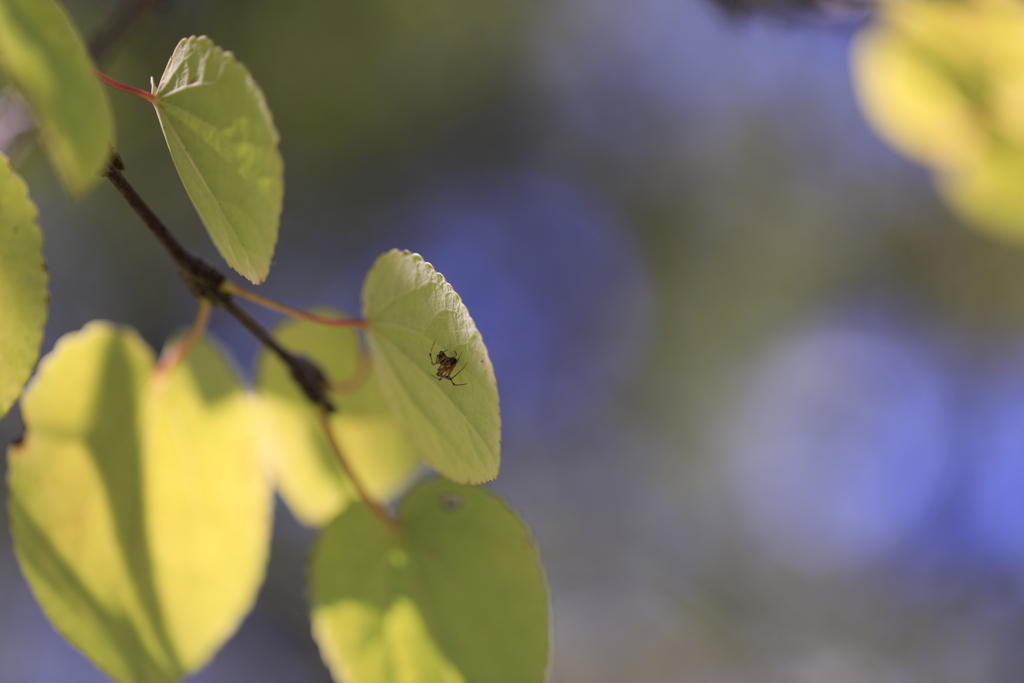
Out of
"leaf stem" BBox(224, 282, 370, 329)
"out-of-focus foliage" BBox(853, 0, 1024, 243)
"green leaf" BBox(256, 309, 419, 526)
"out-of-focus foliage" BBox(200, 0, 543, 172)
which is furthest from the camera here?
"out-of-focus foliage" BBox(200, 0, 543, 172)

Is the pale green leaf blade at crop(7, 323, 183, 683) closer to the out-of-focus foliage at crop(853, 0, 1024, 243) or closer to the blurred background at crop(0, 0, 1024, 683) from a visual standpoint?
the out-of-focus foliage at crop(853, 0, 1024, 243)

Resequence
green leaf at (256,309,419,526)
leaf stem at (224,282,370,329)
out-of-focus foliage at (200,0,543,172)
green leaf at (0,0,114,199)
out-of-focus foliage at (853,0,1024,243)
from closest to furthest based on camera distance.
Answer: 1. green leaf at (0,0,114,199)
2. leaf stem at (224,282,370,329)
3. green leaf at (256,309,419,526)
4. out-of-focus foliage at (853,0,1024,243)
5. out-of-focus foliage at (200,0,543,172)

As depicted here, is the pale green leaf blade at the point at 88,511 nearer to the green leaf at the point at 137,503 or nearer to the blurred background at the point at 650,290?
the green leaf at the point at 137,503

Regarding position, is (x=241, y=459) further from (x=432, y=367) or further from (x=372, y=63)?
(x=372, y=63)

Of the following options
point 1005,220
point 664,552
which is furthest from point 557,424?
point 1005,220

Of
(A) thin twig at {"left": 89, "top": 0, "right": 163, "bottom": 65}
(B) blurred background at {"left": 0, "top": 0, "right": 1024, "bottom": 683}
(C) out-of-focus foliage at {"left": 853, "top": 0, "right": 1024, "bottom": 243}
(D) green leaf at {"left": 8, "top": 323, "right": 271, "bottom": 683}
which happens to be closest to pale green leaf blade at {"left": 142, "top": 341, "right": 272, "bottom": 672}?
(D) green leaf at {"left": 8, "top": 323, "right": 271, "bottom": 683}

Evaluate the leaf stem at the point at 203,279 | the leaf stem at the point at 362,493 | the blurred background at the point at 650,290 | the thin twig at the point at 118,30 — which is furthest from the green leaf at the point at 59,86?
the blurred background at the point at 650,290

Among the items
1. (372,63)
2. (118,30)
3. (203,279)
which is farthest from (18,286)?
(372,63)
